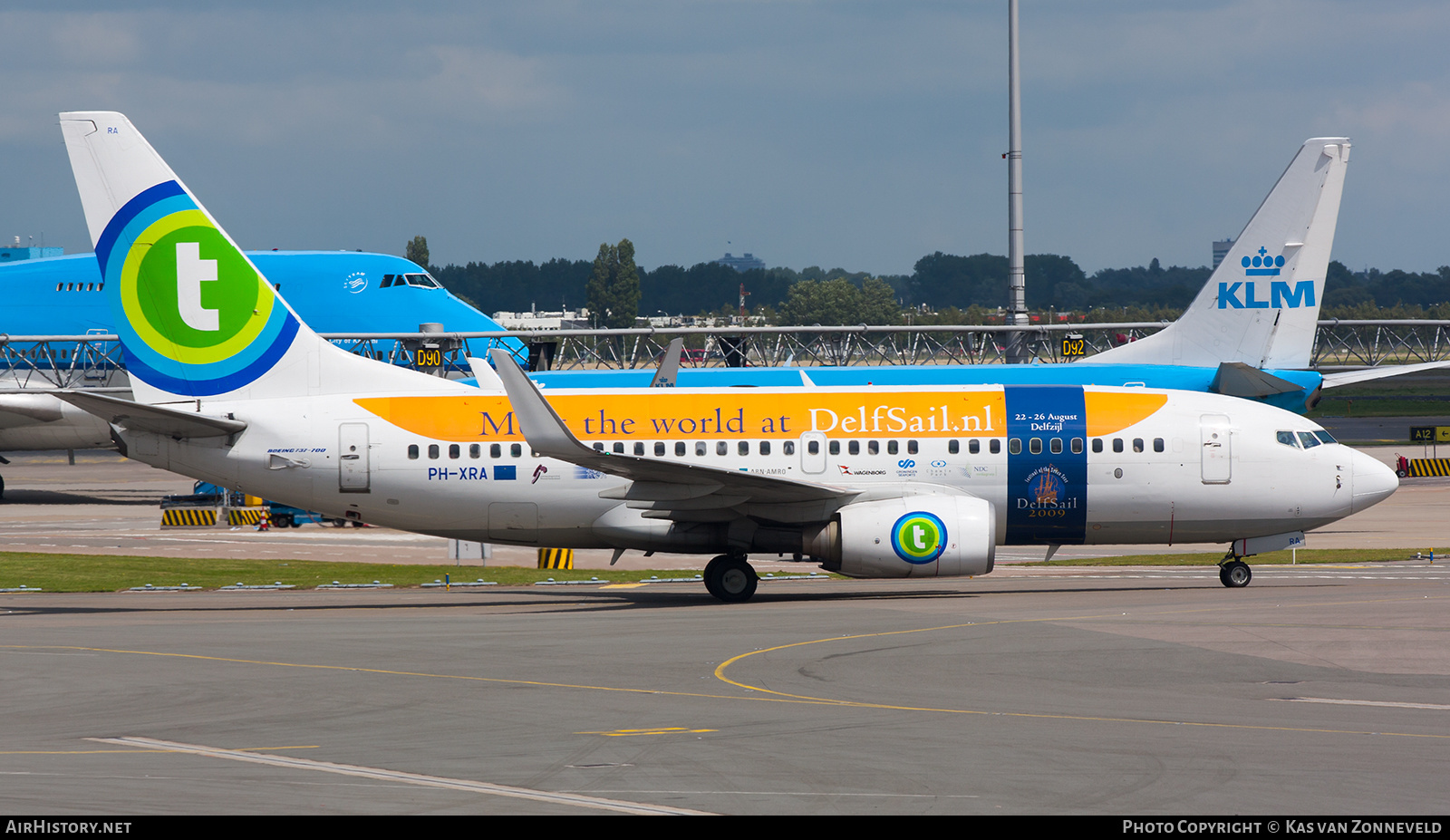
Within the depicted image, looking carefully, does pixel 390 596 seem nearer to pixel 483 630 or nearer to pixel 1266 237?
pixel 483 630

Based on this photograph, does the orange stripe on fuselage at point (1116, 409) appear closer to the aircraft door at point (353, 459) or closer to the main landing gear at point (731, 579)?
the main landing gear at point (731, 579)

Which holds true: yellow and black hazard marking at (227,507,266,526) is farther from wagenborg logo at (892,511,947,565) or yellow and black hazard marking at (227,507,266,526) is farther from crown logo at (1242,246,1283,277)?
crown logo at (1242,246,1283,277)

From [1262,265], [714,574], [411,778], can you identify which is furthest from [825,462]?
[1262,265]

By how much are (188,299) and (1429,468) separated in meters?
50.6

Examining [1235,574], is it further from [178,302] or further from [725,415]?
[178,302]

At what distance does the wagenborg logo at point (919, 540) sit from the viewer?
83.0ft

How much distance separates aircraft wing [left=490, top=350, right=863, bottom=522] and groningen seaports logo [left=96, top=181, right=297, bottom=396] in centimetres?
660

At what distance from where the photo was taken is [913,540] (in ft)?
83.0

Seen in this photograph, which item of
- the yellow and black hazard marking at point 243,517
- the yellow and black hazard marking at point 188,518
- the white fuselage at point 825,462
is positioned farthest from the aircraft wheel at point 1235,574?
the yellow and black hazard marking at point 188,518

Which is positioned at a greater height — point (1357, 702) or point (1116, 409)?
point (1116, 409)

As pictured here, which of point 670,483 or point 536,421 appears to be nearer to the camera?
point 536,421

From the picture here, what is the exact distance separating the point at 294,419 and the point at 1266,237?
31.0 m

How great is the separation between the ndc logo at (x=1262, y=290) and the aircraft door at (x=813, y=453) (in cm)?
2211

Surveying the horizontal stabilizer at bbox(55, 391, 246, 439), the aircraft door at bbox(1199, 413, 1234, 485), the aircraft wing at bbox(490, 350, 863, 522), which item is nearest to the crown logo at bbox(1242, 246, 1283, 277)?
the aircraft door at bbox(1199, 413, 1234, 485)
